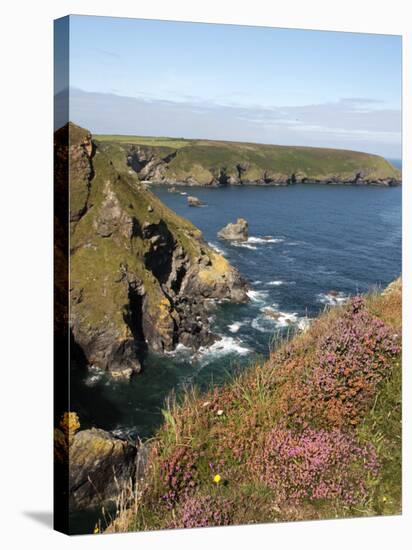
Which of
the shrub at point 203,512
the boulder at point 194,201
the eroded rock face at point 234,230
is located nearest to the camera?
the shrub at point 203,512

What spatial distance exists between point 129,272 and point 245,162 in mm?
3412

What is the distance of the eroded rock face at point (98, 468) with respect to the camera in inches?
422

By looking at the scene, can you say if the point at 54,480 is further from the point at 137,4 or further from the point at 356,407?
the point at 137,4

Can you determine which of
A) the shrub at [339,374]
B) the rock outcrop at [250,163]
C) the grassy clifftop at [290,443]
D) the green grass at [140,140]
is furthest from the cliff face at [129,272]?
the shrub at [339,374]

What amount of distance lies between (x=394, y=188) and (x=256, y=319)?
12.0 ft

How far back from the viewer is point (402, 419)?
42.1 ft

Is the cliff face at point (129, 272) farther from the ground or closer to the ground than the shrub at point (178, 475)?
farther from the ground

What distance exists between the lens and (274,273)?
47.7 feet

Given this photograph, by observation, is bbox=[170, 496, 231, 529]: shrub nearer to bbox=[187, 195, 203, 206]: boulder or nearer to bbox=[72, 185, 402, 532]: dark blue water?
bbox=[72, 185, 402, 532]: dark blue water

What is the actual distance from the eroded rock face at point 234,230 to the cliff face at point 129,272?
1.88 ft

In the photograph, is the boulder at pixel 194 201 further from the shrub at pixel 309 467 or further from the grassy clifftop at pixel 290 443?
the shrub at pixel 309 467

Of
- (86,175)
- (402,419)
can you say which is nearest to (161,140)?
(86,175)

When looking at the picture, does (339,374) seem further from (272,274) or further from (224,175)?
(224,175)

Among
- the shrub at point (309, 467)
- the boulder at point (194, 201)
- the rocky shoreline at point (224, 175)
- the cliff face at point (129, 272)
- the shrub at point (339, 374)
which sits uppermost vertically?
the rocky shoreline at point (224, 175)
